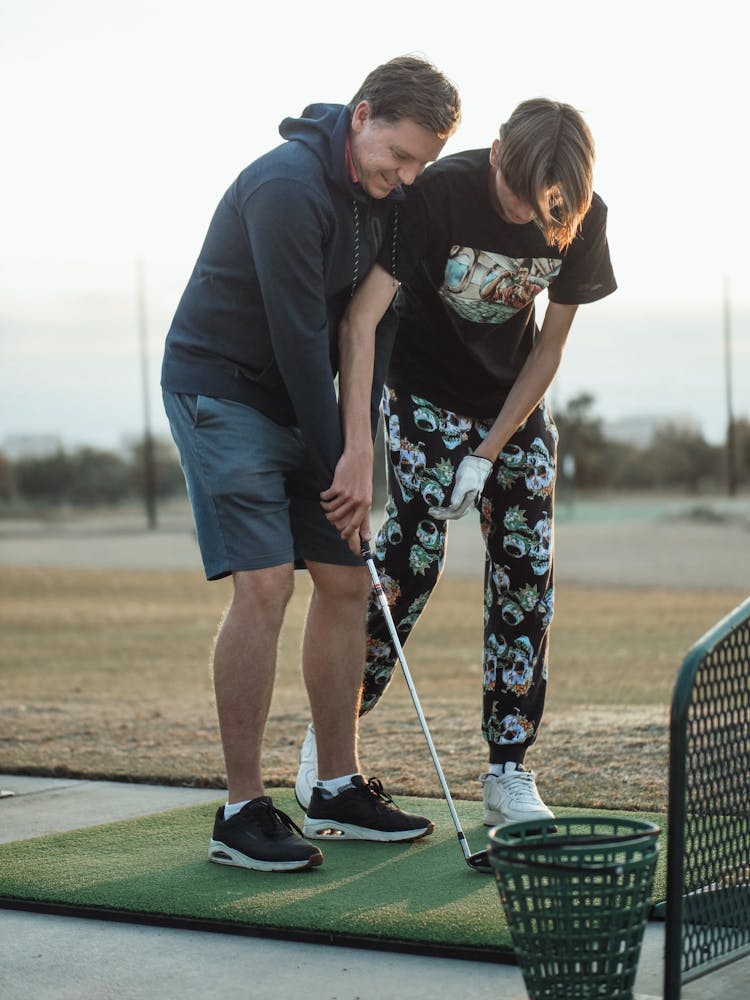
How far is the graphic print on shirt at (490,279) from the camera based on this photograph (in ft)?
12.9

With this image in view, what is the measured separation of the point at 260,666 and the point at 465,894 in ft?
2.49

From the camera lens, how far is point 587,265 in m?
3.98

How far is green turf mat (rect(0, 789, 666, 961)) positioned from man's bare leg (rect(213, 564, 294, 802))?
0.79 feet

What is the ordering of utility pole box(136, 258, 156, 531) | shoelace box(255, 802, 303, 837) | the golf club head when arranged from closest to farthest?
1. the golf club head
2. shoelace box(255, 802, 303, 837)
3. utility pole box(136, 258, 156, 531)

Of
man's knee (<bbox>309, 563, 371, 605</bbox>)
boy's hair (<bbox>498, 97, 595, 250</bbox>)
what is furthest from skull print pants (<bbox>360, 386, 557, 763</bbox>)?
boy's hair (<bbox>498, 97, 595, 250</bbox>)

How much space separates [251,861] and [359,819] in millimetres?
438

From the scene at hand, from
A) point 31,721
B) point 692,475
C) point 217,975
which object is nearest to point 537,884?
point 217,975

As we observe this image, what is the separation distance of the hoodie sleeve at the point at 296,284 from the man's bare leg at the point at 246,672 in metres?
0.43

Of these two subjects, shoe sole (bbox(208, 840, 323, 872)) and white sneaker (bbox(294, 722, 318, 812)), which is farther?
white sneaker (bbox(294, 722, 318, 812))

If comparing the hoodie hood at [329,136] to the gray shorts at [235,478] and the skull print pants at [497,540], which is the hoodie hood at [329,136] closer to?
the gray shorts at [235,478]

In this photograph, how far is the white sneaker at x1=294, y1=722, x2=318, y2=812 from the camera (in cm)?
414

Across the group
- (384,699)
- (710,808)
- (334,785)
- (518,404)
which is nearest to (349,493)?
(518,404)

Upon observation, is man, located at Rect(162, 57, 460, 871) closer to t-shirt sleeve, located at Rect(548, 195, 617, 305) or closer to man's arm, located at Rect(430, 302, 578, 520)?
man's arm, located at Rect(430, 302, 578, 520)

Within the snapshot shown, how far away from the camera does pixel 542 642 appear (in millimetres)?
4133
